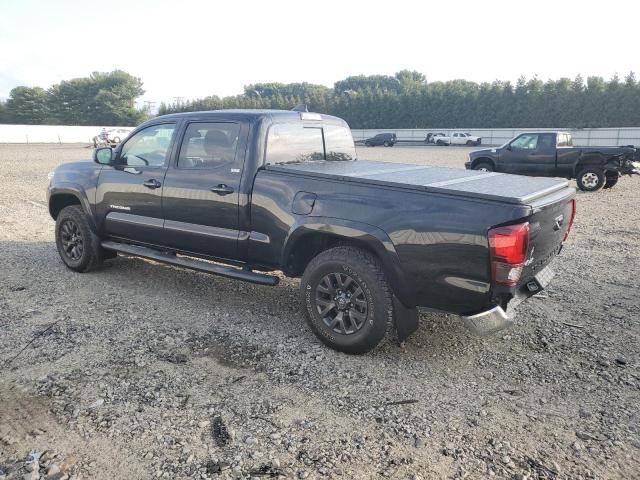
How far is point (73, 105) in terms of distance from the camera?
82438mm

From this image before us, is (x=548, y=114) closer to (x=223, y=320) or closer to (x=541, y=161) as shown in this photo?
(x=541, y=161)

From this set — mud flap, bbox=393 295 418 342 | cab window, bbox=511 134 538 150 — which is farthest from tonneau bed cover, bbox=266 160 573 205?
cab window, bbox=511 134 538 150

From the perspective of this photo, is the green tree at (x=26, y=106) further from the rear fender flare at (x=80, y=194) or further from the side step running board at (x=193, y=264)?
the side step running board at (x=193, y=264)

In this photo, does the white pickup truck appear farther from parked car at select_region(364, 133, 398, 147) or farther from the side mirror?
the side mirror

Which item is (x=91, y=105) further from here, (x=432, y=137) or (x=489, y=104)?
(x=489, y=104)

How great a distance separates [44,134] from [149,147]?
5111 centimetres

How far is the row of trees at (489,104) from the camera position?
170ft

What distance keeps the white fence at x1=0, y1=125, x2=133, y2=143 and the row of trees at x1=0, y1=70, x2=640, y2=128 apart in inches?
640

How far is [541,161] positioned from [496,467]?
13841mm

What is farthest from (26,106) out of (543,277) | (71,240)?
A: (543,277)

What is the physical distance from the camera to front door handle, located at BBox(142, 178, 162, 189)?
5131 millimetres

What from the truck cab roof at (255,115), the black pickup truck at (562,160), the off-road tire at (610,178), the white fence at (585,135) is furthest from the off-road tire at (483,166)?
the white fence at (585,135)

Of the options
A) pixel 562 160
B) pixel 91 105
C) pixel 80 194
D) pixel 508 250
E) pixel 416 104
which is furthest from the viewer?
pixel 91 105

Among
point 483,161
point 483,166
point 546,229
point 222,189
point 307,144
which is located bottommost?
point 483,166
